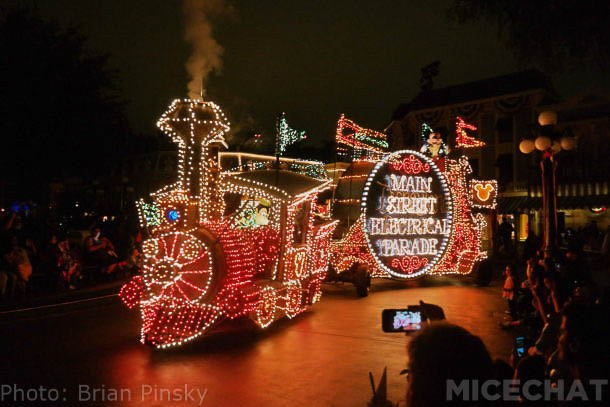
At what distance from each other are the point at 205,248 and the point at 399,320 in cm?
432

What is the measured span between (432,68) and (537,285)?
3354cm

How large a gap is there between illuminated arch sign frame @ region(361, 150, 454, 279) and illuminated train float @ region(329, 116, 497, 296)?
2 cm

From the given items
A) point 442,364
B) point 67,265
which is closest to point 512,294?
point 442,364

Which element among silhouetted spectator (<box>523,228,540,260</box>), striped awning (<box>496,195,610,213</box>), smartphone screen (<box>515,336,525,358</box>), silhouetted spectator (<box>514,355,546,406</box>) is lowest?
smartphone screen (<box>515,336,525,358</box>)

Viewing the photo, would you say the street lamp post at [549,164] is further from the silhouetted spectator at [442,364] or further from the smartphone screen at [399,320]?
the silhouetted spectator at [442,364]

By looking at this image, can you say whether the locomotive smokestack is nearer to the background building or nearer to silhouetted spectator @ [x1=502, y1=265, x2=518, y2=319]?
silhouetted spectator @ [x1=502, y1=265, x2=518, y2=319]

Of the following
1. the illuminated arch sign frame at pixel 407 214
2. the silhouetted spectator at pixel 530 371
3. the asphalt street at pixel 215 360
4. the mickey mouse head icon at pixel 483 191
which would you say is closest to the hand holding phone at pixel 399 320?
the silhouetted spectator at pixel 530 371

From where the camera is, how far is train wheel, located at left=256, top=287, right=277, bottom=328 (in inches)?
332

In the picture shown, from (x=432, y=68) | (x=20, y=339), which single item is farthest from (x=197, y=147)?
(x=432, y=68)

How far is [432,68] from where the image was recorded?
38250mm

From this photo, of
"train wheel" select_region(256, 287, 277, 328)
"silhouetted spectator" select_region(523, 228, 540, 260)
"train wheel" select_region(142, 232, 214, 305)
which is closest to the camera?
"train wheel" select_region(142, 232, 214, 305)

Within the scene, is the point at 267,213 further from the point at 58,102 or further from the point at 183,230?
the point at 58,102

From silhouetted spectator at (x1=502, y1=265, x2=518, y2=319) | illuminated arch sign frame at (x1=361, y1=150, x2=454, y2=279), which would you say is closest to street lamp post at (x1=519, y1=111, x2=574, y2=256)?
silhouetted spectator at (x1=502, y1=265, x2=518, y2=319)

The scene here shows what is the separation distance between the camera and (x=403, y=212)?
43.0 feet
